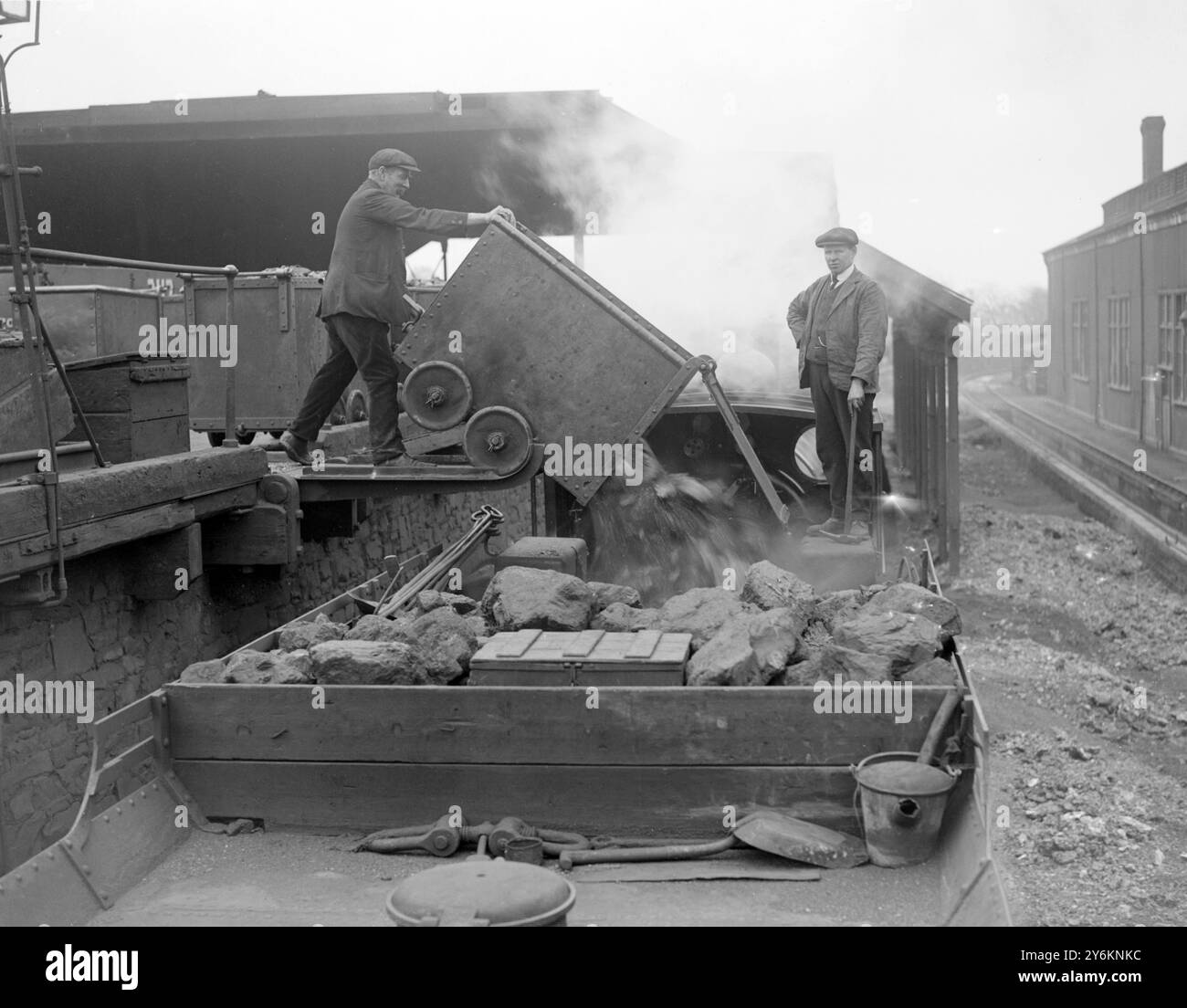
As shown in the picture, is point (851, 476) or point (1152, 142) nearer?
point (851, 476)

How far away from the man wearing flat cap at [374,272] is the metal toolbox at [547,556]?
1516mm

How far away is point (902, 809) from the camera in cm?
417

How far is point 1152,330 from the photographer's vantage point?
25.1 meters

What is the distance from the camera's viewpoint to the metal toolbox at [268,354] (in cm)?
1190

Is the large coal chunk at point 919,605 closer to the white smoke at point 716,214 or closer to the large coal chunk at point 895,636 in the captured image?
the large coal chunk at point 895,636

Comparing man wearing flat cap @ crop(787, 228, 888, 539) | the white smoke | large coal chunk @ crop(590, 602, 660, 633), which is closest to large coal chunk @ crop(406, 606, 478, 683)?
large coal chunk @ crop(590, 602, 660, 633)

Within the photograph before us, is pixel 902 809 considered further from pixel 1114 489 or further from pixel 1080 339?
pixel 1080 339

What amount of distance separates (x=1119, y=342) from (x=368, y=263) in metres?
24.1

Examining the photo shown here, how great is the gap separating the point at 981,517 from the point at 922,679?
639 inches

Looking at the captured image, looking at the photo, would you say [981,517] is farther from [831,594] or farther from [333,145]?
[831,594]

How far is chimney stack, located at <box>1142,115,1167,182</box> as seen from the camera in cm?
3422

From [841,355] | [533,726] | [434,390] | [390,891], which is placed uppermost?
[841,355]

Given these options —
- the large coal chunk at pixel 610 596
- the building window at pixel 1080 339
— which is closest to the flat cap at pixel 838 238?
the large coal chunk at pixel 610 596

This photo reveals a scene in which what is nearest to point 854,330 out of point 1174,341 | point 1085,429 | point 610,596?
point 610,596
